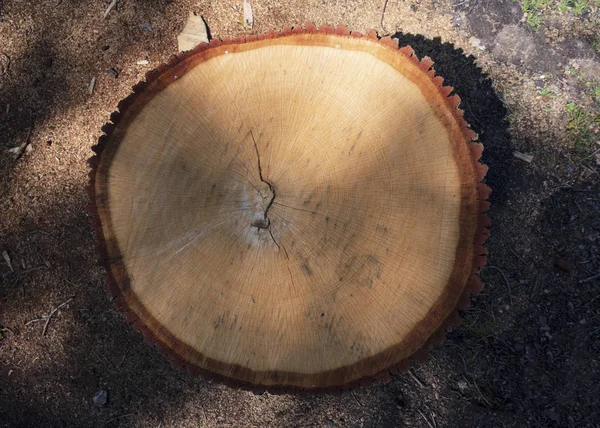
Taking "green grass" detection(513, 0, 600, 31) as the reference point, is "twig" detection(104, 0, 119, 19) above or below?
below

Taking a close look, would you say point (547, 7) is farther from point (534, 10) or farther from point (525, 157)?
point (525, 157)

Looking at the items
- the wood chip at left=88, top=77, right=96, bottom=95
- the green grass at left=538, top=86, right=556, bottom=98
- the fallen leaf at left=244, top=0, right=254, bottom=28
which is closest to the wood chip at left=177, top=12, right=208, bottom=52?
the fallen leaf at left=244, top=0, right=254, bottom=28

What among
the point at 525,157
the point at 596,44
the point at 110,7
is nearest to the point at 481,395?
the point at 525,157

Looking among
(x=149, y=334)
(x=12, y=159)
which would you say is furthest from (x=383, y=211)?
(x=12, y=159)

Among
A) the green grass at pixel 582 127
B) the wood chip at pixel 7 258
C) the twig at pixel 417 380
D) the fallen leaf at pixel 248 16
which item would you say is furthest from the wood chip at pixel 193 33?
the twig at pixel 417 380

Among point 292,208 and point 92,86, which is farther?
point 92,86

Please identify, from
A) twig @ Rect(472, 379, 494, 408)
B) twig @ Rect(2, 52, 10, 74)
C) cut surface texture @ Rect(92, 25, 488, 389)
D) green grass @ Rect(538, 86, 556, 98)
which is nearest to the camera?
cut surface texture @ Rect(92, 25, 488, 389)

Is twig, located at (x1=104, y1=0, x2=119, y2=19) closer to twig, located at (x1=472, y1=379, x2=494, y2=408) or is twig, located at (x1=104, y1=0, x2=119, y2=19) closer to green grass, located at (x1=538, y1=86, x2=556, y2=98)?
green grass, located at (x1=538, y1=86, x2=556, y2=98)

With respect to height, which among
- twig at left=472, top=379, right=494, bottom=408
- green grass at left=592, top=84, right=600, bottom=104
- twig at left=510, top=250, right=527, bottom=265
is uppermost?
green grass at left=592, top=84, right=600, bottom=104
